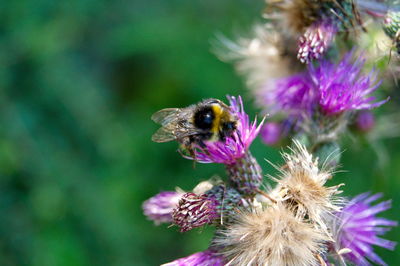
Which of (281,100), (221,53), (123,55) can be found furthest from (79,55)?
(281,100)

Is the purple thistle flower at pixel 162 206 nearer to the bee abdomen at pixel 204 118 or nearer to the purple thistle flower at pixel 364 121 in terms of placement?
the bee abdomen at pixel 204 118

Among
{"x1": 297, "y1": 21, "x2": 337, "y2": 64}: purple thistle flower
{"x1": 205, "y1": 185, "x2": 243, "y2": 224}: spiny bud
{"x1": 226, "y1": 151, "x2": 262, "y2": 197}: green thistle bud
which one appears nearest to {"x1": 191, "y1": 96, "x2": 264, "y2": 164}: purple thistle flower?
{"x1": 226, "y1": 151, "x2": 262, "y2": 197}: green thistle bud

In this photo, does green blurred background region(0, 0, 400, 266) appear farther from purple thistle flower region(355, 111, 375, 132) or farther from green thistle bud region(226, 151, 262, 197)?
green thistle bud region(226, 151, 262, 197)

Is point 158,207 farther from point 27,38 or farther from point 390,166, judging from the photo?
point 390,166

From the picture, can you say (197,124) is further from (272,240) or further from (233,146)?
(272,240)

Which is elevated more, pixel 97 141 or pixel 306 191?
pixel 97 141

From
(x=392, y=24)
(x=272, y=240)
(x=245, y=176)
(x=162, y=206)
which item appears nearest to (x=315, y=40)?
(x=392, y=24)

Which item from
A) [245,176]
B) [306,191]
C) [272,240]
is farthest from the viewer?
[245,176]
